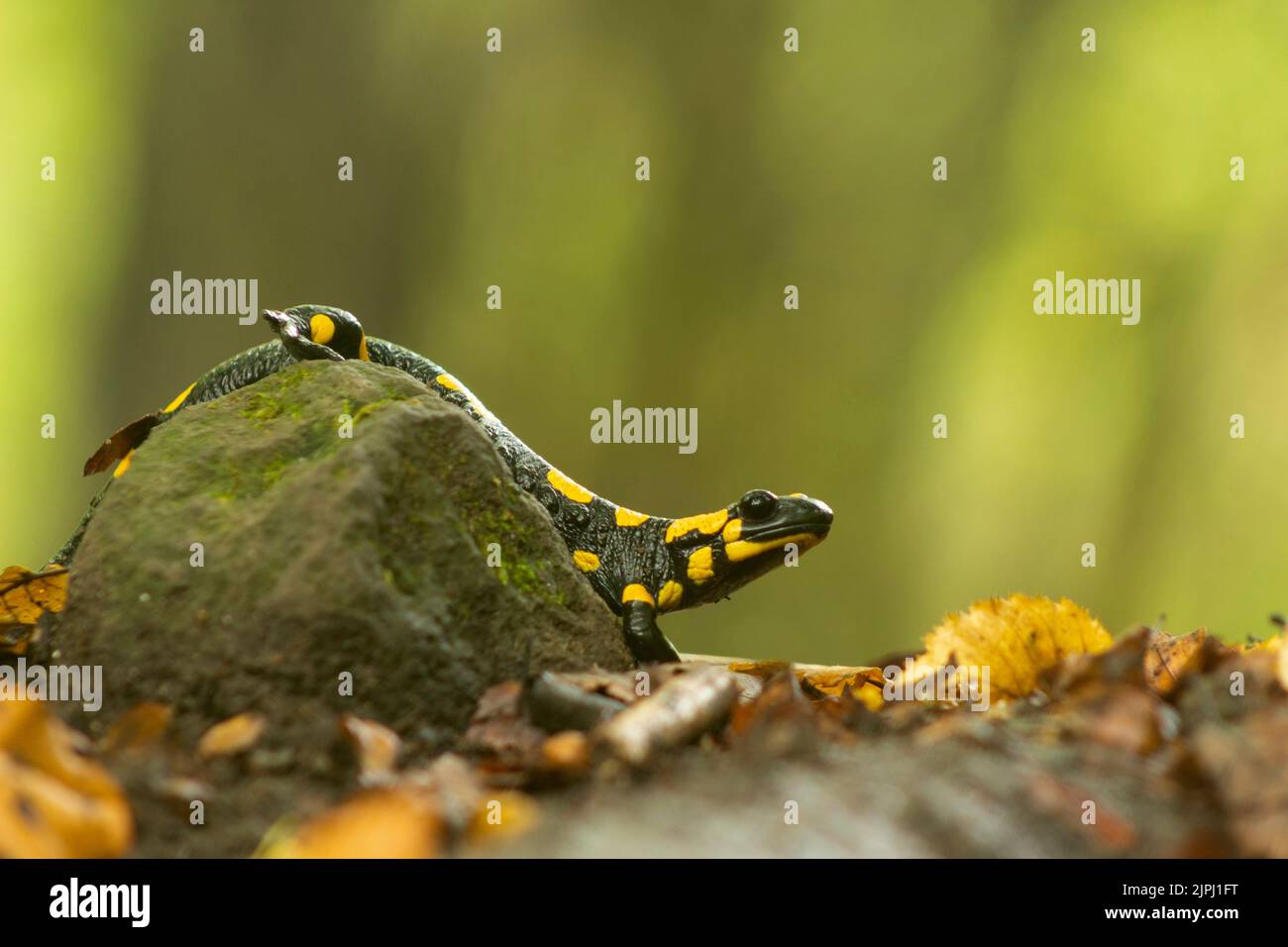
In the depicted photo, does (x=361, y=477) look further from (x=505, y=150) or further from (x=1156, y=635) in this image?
(x=505, y=150)

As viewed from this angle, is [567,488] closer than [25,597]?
No

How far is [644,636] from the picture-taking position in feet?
8.44

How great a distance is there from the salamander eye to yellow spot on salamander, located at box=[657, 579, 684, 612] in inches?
10.2

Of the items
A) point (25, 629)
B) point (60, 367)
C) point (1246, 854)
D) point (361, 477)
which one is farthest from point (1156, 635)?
point (60, 367)

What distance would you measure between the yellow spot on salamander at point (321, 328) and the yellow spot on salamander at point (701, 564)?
105 cm

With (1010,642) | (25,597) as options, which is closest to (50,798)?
(25,597)

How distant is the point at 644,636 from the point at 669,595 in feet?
0.74

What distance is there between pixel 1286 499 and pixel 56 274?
682cm

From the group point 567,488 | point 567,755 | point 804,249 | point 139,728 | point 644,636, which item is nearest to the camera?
point 567,755

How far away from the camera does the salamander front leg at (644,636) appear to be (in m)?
2.56

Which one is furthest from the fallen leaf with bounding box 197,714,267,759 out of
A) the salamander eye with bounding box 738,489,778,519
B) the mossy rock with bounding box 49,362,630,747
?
the salamander eye with bounding box 738,489,778,519

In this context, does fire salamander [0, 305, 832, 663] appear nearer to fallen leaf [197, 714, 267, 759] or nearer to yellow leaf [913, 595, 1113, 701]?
yellow leaf [913, 595, 1113, 701]

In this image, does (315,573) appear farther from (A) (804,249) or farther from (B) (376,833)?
(A) (804,249)

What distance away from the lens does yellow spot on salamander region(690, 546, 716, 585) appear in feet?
9.34
